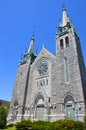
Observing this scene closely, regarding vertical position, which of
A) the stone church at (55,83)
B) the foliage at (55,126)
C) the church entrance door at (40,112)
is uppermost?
the stone church at (55,83)

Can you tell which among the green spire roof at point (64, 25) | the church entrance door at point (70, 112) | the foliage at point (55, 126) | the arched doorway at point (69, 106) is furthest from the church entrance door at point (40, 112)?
the green spire roof at point (64, 25)

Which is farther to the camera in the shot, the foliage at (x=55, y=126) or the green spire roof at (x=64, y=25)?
the green spire roof at (x=64, y=25)

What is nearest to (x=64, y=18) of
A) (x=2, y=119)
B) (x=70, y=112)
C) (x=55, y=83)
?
(x=55, y=83)

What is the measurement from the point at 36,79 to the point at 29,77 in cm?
252

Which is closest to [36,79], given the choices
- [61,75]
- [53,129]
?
[61,75]

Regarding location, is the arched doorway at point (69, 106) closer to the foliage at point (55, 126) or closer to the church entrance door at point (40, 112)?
the church entrance door at point (40, 112)

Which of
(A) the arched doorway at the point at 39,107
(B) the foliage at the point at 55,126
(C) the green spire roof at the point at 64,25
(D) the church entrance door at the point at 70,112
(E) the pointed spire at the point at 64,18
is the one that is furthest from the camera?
(E) the pointed spire at the point at 64,18

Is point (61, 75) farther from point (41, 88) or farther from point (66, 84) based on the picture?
point (41, 88)

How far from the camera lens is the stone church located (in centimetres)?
2488

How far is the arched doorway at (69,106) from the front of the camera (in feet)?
80.0

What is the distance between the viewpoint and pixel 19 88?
3444 cm

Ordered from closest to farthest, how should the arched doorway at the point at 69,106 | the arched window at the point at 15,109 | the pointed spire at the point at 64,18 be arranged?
the arched doorway at the point at 69,106, the arched window at the point at 15,109, the pointed spire at the point at 64,18

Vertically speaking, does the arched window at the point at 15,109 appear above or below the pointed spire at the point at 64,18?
below

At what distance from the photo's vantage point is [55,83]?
2814cm
